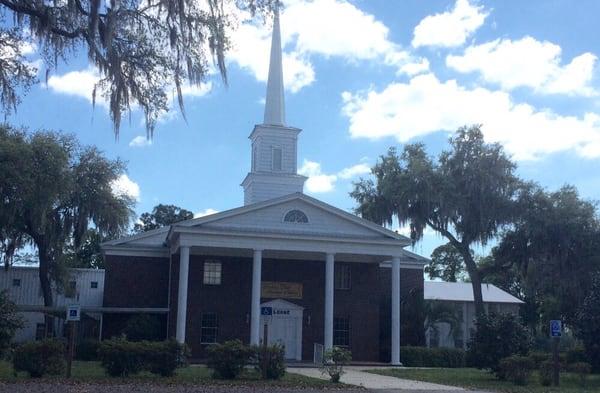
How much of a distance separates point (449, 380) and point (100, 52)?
52.7ft

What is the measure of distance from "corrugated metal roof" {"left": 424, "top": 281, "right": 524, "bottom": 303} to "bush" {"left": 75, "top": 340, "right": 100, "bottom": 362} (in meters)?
25.4

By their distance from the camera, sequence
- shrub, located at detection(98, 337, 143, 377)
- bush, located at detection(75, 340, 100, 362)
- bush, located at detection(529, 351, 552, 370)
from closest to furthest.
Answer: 1. shrub, located at detection(98, 337, 143, 377)
2. bush, located at detection(529, 351, 552, 370)
3. bush, located at detection(75, 340, 100, 362)

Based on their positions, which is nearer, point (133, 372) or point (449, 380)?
point (133, 372)

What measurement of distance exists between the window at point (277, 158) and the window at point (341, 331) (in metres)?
8.81

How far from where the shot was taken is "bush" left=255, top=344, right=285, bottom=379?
22.5m

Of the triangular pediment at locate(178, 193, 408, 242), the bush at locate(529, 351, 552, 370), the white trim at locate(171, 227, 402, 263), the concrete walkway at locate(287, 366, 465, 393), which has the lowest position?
the concrete walkway at locate(287, 366, 465, 393)

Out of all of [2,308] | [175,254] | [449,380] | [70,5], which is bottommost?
[449,380]

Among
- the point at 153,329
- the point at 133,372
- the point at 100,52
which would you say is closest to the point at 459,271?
the point at 153,329

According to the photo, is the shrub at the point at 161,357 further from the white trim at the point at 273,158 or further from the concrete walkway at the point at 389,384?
the white trim at the point at 273,158

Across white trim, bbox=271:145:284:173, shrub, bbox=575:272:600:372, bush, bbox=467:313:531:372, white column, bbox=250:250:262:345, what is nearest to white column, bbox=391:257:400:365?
white column, bbox=250:250:262:345

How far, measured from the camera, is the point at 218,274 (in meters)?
36.3

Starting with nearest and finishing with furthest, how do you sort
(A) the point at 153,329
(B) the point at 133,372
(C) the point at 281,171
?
(B) the point at 133,372 → (A) the point at 153,329 → (C) the point at 281,171

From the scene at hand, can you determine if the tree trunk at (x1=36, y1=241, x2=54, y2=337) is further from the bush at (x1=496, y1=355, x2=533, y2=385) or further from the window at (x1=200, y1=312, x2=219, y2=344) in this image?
the bush at (x1=496, y1=355, x2=533, y2=385)

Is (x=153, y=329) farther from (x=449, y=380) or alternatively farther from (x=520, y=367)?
(x=520, y=367)
